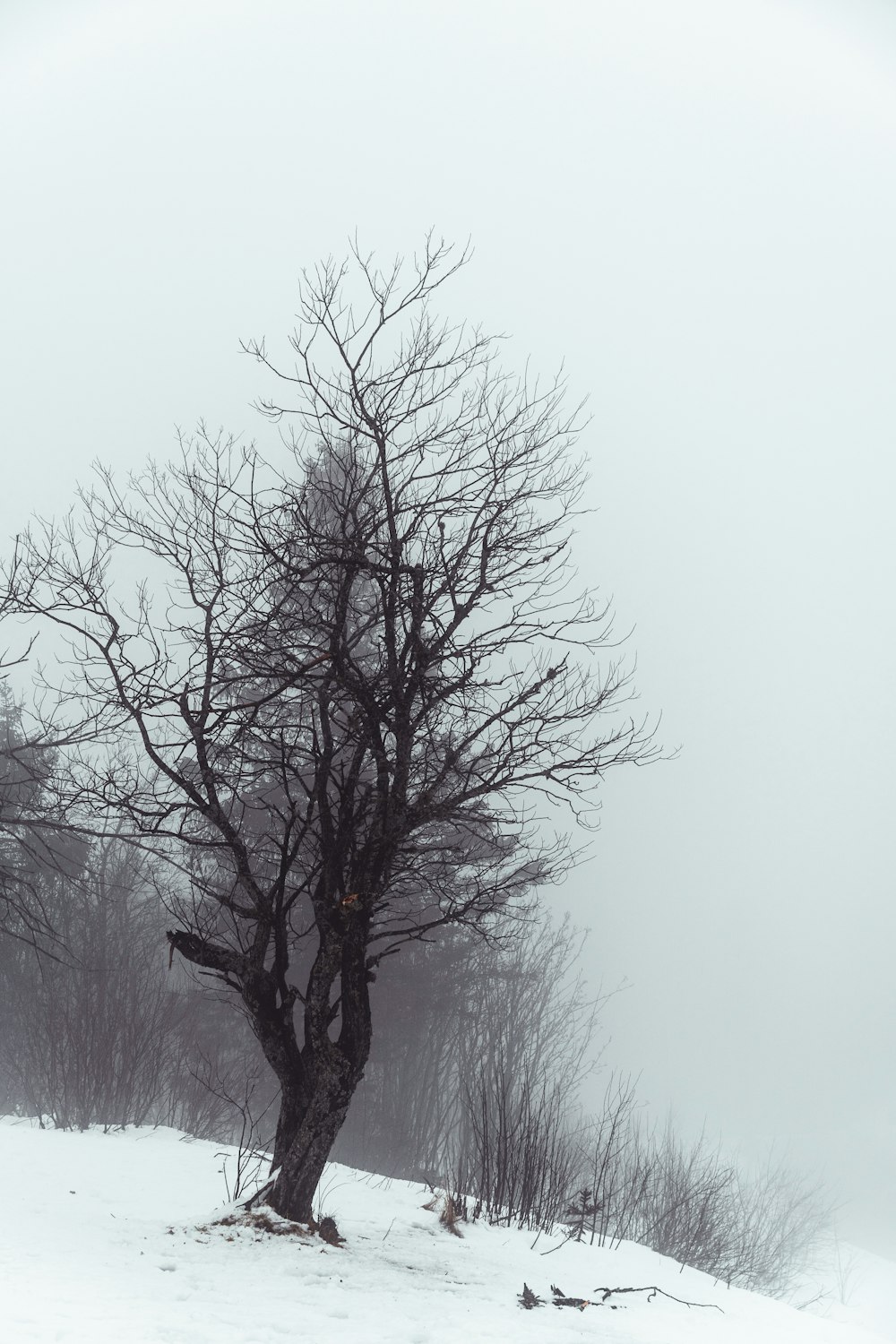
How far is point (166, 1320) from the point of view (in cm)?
417

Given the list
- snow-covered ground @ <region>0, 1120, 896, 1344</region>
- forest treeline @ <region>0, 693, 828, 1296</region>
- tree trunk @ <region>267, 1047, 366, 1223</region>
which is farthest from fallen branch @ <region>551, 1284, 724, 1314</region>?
forest treeline @ <region>0, 693, 828, 1296</region>

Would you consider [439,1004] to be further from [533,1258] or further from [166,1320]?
[166,1320]

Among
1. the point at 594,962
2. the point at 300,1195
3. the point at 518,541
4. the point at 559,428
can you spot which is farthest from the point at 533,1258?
the point at 594,962

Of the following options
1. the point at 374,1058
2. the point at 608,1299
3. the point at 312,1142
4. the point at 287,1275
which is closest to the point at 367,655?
the point at 312,1142

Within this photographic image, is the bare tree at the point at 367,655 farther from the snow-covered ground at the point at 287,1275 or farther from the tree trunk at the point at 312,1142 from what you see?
the snow-covered ground at the point at 287,1275

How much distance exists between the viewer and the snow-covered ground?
4305 millimetres

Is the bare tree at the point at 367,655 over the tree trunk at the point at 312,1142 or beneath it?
over

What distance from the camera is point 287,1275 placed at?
536cm

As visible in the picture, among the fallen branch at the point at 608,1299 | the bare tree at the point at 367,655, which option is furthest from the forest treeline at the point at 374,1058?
the bare tree at the point at 367,655

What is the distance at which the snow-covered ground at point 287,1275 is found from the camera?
4.30 m

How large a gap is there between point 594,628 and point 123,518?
4.25 metres

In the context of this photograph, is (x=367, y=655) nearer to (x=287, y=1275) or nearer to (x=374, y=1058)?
(x=287, y=1275)

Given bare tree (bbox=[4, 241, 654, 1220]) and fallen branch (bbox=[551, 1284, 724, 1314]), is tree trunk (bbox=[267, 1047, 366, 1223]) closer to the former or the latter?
bare tree (bbox=[4, 241, 654, 1220])

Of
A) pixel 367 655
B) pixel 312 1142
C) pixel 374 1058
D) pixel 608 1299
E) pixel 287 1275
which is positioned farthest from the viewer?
pixel 374 1058
